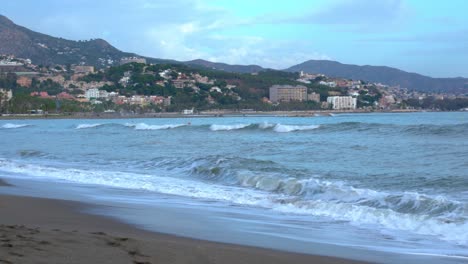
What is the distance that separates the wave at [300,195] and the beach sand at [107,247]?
9.03 feet

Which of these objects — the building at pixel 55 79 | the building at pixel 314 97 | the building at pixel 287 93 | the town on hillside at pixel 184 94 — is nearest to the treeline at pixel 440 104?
the town on hillside at pixel 184 94

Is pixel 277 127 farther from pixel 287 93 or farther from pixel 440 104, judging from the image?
pixel 287 93

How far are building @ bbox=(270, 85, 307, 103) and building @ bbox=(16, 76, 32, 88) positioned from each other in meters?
55.2

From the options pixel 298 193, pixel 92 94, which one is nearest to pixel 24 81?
pixel 92 94

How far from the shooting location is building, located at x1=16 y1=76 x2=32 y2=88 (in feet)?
456

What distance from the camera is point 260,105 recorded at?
11562 cm

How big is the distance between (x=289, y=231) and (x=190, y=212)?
1965 millimetres

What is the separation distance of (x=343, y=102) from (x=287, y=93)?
1127 cm

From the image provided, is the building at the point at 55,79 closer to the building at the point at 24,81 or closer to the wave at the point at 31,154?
the building at the point at 24,81

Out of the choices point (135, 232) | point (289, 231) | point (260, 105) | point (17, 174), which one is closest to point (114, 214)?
point (135, 232)

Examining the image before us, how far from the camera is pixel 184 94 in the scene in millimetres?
124000

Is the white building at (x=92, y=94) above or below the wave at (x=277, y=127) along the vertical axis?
above

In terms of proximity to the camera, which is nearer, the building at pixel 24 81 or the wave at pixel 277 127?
the wave at pixel 277 127

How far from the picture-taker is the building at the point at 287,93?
11954 cm
